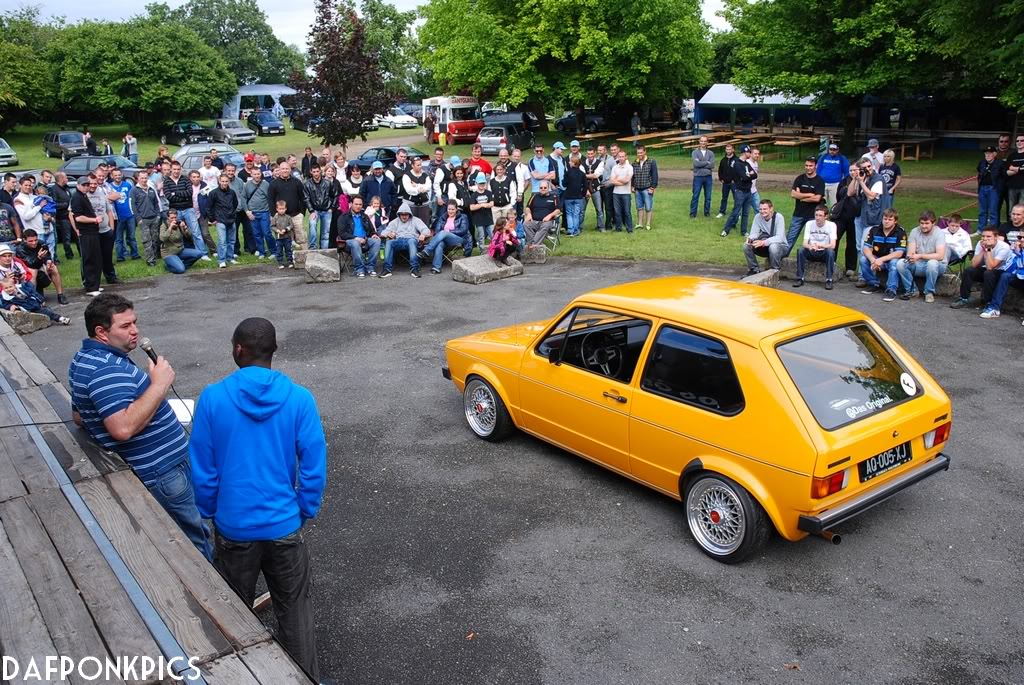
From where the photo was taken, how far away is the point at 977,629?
5008 mm

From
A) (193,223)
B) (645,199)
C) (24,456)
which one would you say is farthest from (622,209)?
(24,456)

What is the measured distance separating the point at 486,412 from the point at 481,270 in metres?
7.11

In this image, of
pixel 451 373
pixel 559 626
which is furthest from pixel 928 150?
pixel 559 626

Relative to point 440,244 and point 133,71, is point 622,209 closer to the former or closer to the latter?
point 440,244

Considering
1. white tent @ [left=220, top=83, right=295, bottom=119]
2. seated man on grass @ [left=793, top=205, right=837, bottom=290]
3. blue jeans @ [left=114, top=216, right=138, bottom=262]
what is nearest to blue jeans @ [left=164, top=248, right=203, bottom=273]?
blue jeans @ [left=114, top=216, right=138, bottom=262]

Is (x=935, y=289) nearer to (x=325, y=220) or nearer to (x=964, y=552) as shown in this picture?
(x=964, y=552)

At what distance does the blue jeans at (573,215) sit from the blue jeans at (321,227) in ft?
17.0

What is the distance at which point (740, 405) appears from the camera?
5.68 meters

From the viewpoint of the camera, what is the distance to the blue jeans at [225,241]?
16438mm

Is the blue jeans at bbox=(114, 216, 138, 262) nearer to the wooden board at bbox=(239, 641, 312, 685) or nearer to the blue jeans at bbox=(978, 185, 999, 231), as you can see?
the wooden board at bbox=(239, 641, 312, 685)

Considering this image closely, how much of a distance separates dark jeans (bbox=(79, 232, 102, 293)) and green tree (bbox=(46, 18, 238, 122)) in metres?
42.0

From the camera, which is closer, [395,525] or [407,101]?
[395,525]

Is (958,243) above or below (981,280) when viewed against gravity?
above

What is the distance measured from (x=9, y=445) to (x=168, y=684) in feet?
9.14
